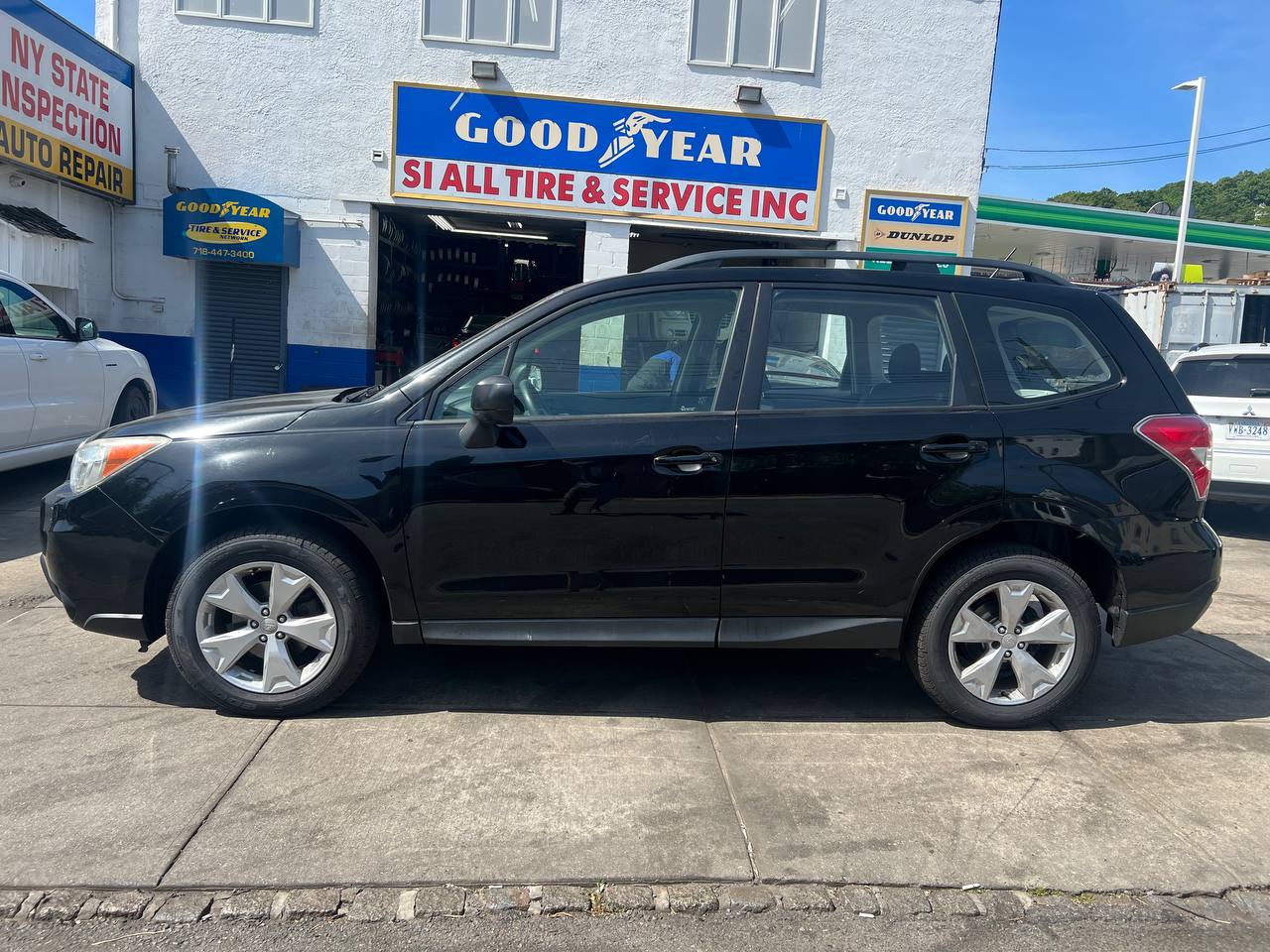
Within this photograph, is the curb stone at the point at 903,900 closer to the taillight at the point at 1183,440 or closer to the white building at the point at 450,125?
the taillight at the point at 1183,440

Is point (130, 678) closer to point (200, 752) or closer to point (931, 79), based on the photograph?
point (200, 752)

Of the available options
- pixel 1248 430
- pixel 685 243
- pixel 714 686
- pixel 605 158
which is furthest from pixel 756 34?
pixel 714 686

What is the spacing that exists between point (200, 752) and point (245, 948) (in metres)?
1.17

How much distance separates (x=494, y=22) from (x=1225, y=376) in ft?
Result: 32.0

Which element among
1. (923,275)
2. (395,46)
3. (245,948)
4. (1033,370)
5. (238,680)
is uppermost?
(395,46)

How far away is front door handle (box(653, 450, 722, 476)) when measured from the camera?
3.65 metres

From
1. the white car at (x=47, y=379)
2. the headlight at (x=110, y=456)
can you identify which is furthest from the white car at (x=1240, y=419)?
the white car at (x=47, y=379)

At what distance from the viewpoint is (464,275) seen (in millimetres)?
16531

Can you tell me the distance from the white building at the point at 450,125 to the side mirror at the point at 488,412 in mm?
9830

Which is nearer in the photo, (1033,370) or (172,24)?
(1033,370)

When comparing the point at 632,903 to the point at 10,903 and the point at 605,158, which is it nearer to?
the point at 10,903

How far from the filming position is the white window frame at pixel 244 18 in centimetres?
1214

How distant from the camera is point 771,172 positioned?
42.5 feet

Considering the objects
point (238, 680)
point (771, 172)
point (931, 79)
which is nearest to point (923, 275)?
point (238, 680)
